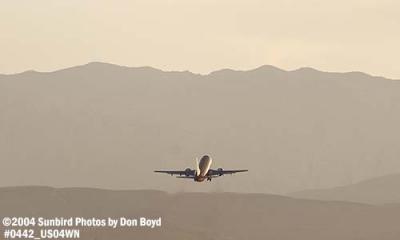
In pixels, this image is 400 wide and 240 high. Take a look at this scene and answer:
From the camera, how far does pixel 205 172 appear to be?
379 feet
